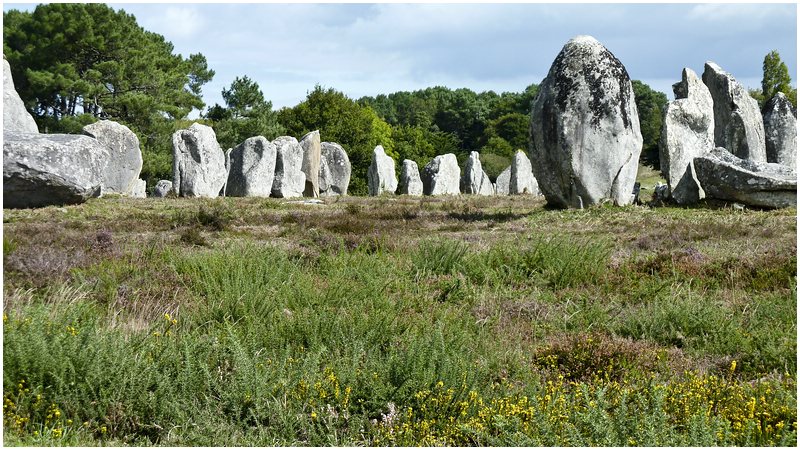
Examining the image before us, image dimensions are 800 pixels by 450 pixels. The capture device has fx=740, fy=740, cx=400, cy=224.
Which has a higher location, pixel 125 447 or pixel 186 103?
pixel 186 103

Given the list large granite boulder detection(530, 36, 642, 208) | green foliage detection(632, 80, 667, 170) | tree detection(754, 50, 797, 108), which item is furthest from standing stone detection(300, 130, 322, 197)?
green foliage detection(632, 80, 667, 170)

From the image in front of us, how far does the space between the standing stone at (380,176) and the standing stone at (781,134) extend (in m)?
21.7

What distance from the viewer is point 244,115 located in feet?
198

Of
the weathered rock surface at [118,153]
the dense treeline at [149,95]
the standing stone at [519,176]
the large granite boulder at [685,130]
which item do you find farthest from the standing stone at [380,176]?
the large granite boulder at [685,130]

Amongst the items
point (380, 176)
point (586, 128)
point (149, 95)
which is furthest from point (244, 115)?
point (586, 128)

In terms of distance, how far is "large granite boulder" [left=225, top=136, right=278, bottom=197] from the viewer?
3036cm

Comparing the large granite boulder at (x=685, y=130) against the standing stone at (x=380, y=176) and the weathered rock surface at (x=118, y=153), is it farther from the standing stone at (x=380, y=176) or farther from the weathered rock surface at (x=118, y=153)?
the standing stone at (x=380, y=176)

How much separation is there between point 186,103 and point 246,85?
673cm

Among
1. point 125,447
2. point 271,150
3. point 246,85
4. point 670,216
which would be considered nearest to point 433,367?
point 125,447

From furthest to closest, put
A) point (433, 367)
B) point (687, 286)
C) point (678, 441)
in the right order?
point (687, 286)
point (433, 367)
point (678, 441)

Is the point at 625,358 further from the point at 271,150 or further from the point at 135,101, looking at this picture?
the point at 135,101

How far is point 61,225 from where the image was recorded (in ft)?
43.2

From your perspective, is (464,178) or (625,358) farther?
(464,178)

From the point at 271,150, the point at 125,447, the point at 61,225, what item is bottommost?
the point at 125,447
